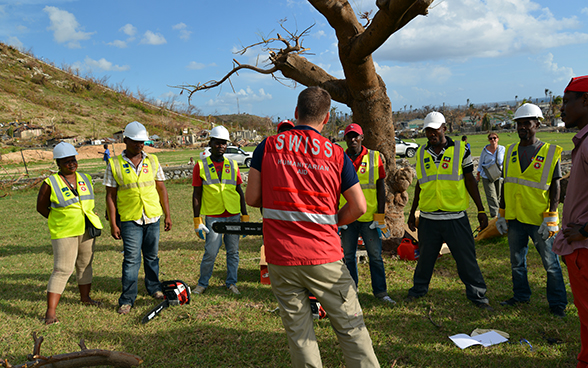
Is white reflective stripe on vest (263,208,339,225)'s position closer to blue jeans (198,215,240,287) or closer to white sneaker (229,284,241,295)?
blue jeans (198,215,240,287)

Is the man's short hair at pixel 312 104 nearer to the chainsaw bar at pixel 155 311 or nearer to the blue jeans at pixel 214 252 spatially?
the blue jeans at pixel 214 252

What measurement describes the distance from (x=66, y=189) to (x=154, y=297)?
1.76 metres

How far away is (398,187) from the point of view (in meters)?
6.23

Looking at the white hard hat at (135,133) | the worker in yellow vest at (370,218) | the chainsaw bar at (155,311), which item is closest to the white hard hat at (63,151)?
the white hard hat at (135,133)

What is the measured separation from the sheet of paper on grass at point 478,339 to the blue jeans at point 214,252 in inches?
113

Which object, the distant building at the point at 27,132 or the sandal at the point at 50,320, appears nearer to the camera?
the sandal at the point at 50,320

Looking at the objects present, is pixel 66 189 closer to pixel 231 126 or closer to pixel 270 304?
pixel 270 304

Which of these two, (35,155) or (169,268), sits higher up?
(35,155)

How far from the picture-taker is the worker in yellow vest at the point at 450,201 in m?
3.99

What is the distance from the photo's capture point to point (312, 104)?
224cm

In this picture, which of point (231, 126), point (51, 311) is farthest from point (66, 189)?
point (231, 126)

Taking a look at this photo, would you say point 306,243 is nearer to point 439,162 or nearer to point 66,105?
point 439,162

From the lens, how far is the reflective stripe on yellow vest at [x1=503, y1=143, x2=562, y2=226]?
3783mm

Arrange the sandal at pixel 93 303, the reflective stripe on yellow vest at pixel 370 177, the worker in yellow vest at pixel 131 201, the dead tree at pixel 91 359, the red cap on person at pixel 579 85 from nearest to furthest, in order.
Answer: the red cap on person at pixel 579 85 < the dead tree at pixel 91 359 < the worker in yellow vest at pixel 131 201 < the reflective stripe on yellow vest at pixel 370 177 < the sandal at pixel 93 303
